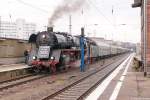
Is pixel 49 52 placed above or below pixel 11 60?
above

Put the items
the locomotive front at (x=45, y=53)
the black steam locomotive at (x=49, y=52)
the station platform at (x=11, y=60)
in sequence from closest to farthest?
the locomotive front at (x=45, y=53) < the black steam locomotive at (x=49, y=52) < the station platform at (x=11, y=60)

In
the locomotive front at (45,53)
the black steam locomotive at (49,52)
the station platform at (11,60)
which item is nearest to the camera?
the locomotive front at (45,53)

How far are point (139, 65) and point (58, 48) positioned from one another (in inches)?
344

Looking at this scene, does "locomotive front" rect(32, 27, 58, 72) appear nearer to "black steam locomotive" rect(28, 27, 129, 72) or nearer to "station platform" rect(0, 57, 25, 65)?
"black steam locomotive" rect(28, 27, 129, 72)

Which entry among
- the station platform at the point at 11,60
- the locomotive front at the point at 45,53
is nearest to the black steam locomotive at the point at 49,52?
the locomotive front at the point at 45,53

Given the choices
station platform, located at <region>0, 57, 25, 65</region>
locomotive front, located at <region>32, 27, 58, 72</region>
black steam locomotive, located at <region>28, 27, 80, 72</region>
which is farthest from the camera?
station platform, located at <region>0, 57, 25, 65</region>

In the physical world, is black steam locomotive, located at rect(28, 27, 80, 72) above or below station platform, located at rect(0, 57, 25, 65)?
above

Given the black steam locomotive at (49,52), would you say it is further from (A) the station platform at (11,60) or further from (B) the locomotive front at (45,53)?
(A) the station platform at (11,60)

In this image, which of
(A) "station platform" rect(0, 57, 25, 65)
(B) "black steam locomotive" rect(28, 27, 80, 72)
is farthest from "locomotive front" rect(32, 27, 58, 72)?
(A) "station platform" rect(0, 57, 25, 65)

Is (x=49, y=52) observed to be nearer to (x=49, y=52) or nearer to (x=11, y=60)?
(x=49, y=52)

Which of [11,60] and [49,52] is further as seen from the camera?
[11,60]

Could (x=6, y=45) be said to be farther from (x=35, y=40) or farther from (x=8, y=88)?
(x=8, y=88)

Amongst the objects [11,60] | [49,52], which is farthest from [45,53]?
[11,60]

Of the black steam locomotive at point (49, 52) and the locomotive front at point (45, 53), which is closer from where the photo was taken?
the locomotive front at point (45, 53)
